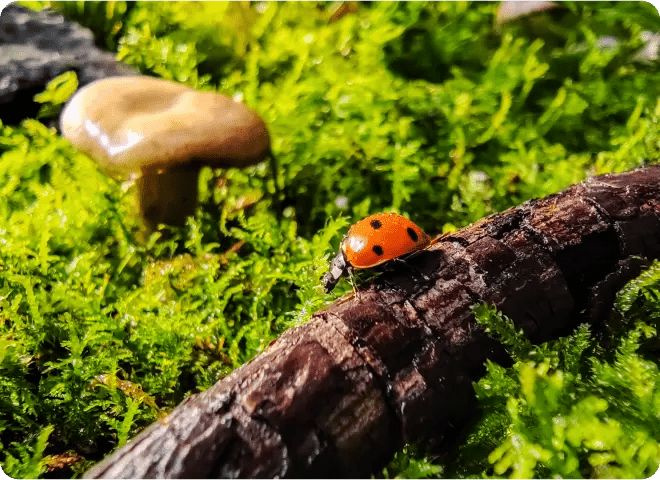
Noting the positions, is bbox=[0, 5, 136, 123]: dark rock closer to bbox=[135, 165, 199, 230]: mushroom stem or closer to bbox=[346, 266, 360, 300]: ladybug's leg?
bbox=[135, 165, 199, 230]: mushroom stem

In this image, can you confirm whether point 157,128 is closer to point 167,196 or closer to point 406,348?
point 167,196

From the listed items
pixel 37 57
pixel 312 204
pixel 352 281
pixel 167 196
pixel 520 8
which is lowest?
pixel 312 204

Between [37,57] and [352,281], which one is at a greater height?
[352,281]

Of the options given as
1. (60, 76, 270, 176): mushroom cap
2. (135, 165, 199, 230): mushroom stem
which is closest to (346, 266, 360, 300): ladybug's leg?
(60, 76, 270, 176): mushroom cap

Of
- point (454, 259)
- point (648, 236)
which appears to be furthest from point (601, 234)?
point (454, 259)

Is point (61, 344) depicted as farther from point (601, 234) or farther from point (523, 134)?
point (523, 134)

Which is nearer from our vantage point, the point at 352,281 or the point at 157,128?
the point at 352,281

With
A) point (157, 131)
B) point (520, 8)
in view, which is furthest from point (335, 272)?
point (520, 8)
